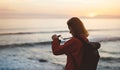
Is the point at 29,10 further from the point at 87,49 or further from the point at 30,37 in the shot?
the point at 87,49

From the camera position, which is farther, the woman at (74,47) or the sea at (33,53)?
the sea at (33,53)

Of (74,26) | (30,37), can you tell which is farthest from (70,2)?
(74,26)

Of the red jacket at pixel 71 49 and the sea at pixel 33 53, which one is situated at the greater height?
the red jacket at pixel 71 49

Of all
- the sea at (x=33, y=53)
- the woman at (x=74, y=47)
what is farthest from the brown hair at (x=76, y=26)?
the sea at (x=33, y=53)

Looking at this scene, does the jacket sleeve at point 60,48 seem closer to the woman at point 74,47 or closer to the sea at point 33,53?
the woman at point 74,47

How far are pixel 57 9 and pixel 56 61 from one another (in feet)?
8.26

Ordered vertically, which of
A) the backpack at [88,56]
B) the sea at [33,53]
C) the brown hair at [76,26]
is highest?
the brown hair at [76,26]

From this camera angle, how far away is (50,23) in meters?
20.0

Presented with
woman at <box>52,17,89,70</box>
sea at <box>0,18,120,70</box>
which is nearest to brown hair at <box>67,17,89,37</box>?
woman at <box>52,17,89,70</box>

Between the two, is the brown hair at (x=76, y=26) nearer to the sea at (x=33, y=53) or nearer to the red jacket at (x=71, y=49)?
the red jacket at (x=71, y=49)

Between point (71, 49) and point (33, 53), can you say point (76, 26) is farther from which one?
point (33, 53)

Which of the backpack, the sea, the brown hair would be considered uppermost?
the brown hair

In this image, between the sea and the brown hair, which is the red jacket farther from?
the sea

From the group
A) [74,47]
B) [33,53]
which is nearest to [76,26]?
[74,47]
